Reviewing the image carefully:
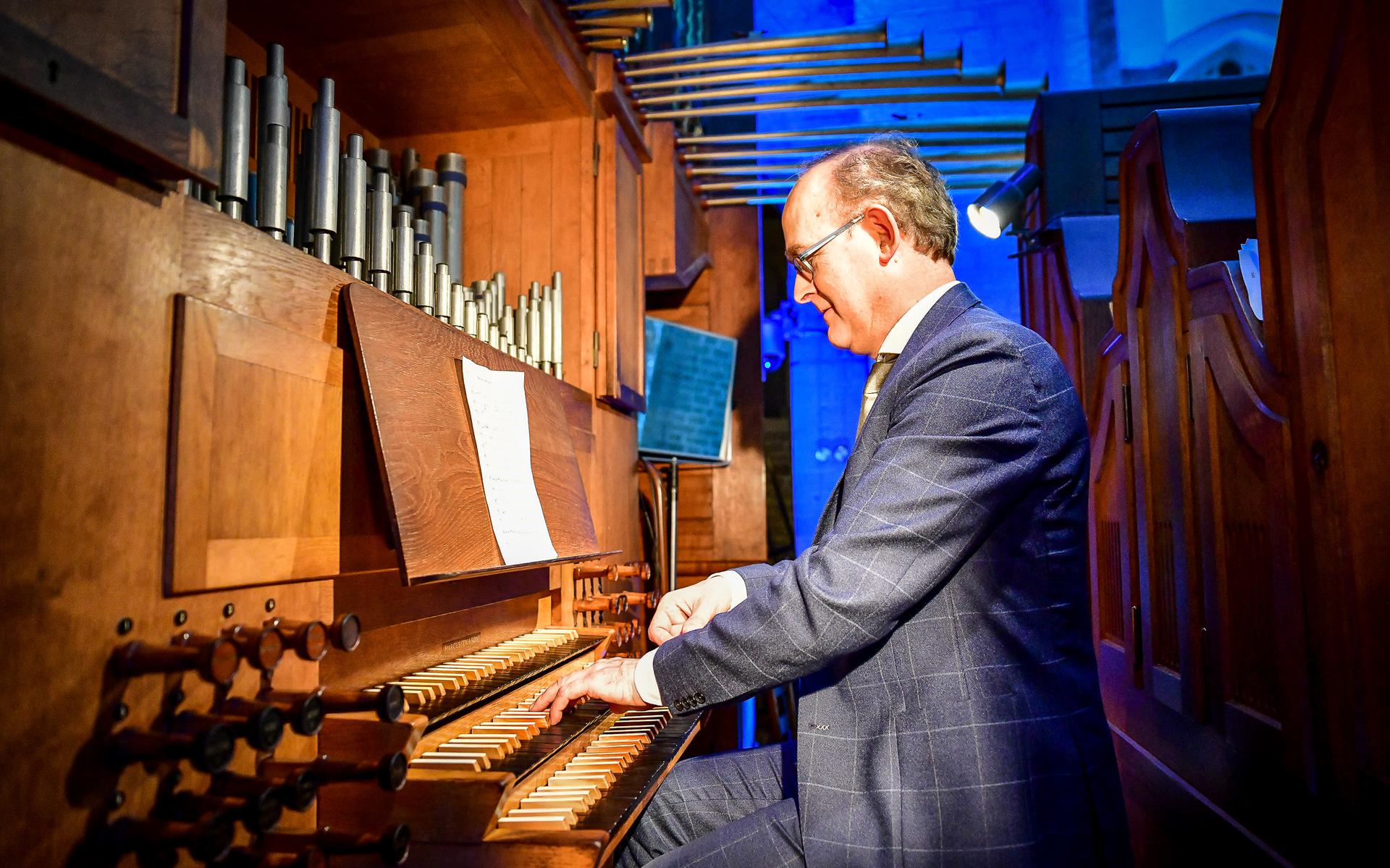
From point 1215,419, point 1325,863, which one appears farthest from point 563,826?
point 1215,419

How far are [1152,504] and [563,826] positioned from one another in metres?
2.37

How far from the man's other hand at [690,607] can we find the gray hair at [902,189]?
950mm

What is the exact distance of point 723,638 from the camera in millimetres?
A: 1584

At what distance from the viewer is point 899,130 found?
16.0 ft

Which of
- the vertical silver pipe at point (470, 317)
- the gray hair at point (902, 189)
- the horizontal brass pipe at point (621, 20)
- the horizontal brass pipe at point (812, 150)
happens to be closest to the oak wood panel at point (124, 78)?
the vertical silver pipe at point (470, 317)

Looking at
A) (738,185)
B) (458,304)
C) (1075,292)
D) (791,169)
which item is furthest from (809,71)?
(458,304)

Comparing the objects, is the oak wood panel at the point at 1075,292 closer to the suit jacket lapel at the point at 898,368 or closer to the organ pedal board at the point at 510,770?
the suit jacket lapel at the point at 898,368

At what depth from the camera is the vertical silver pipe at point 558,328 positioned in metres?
3.13

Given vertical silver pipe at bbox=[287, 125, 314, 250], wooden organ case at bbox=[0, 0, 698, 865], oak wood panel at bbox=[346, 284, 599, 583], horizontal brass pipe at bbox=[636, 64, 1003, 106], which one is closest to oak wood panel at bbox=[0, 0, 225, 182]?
wooden organ case at bbox=[0, 0, 698, 865]

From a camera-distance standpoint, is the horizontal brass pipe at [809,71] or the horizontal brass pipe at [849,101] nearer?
the horizontal brass pipe at [809,71]

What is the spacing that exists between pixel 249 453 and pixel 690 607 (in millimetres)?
1030

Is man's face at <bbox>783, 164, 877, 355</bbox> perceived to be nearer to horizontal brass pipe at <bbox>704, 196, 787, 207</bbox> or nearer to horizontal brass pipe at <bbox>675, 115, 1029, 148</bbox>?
horizontal brass pipe at <bbox>675, 115, 1029, 148</bbox>

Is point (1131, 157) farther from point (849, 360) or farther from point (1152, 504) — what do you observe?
point (849, 360)

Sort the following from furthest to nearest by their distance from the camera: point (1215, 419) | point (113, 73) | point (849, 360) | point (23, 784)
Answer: point (849, 360), point (1215, 419), point (113, 73), point (23, 784)
